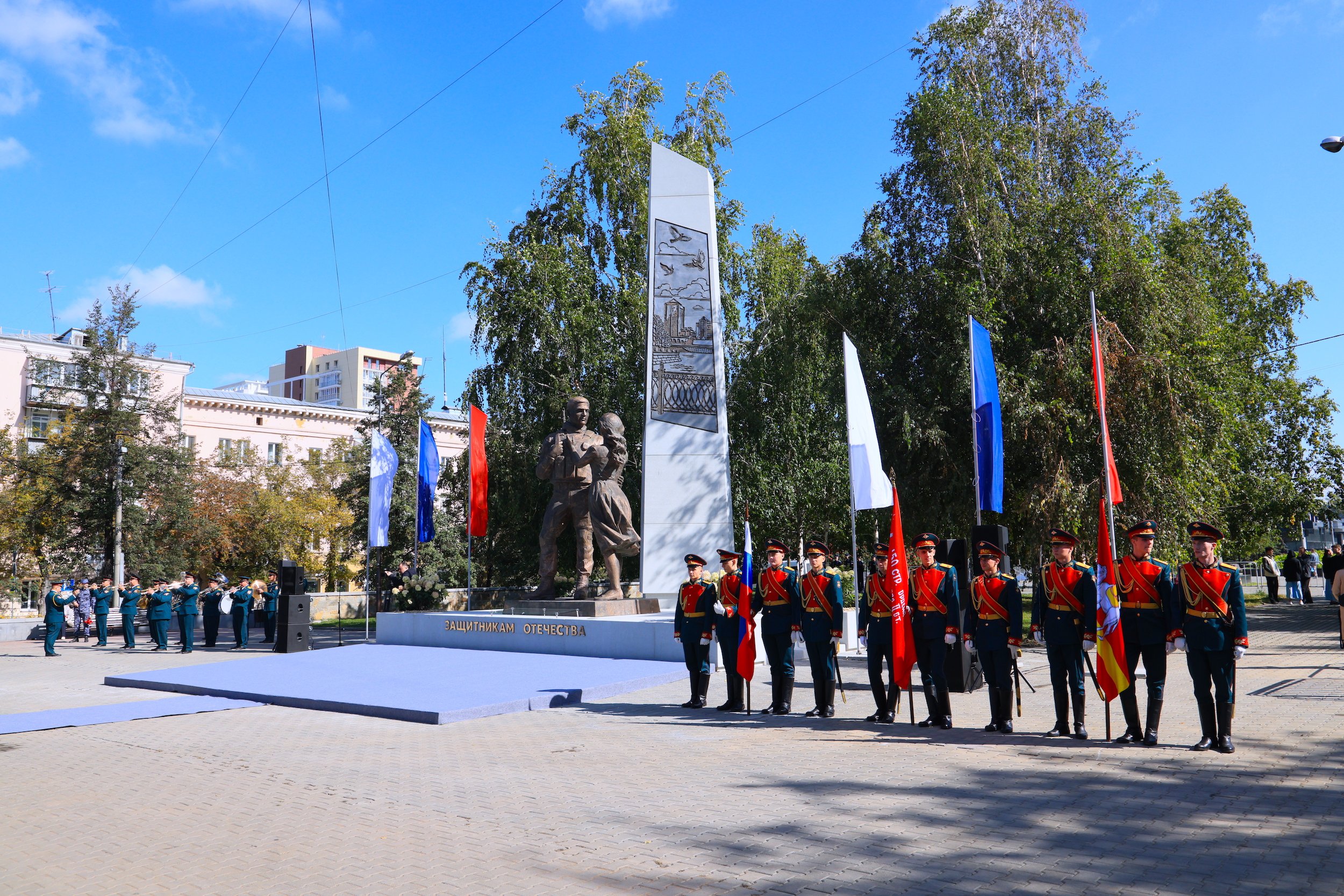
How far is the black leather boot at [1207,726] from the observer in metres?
7.86

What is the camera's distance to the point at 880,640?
32.4ft

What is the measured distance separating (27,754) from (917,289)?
1749cm

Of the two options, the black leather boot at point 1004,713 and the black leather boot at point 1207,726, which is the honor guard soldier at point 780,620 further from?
the black leather boot at point 1207,726

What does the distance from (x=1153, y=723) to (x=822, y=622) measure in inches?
130

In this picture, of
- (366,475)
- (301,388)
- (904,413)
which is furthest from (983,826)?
(301,388)

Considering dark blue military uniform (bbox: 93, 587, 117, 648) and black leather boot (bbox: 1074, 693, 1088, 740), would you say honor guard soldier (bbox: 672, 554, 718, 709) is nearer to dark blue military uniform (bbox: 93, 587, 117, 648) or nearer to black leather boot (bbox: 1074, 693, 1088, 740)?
black leather boot (bbox: 1074, 693, 1088, 740)

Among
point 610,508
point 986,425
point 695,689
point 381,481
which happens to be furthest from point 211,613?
point 986,425

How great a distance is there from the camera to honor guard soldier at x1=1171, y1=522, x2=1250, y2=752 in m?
7.82

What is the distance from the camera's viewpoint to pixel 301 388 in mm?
101562

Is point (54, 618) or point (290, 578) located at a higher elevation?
point (290, 578)

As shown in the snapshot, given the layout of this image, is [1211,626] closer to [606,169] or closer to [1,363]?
[606,169]

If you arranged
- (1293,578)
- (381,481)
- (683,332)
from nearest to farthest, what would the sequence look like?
(683,332)
(381,481)
(1293,578)

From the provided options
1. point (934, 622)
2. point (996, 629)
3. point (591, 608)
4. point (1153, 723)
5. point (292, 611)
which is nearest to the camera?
point (1153, 723)

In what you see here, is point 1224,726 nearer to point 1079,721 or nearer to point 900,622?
point 1079,721
